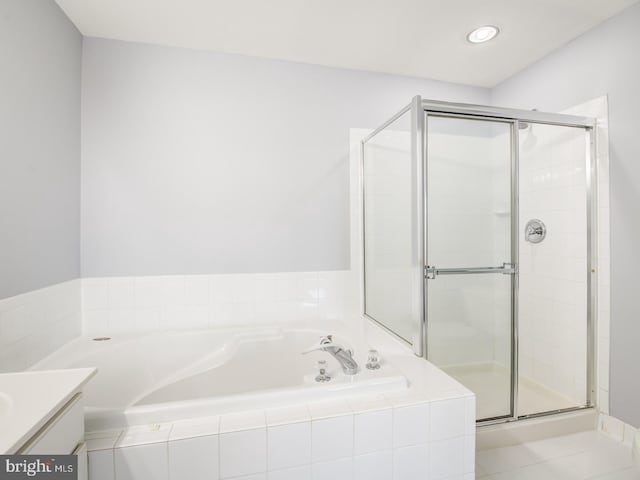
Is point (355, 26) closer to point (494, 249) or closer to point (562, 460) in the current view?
point (494, 249)

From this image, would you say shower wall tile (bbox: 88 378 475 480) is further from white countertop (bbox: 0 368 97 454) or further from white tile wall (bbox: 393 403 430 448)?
white countertop (bbox: 0 368 97 454)

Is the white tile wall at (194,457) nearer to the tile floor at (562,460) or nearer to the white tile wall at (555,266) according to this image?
the tile floor at (562,460)

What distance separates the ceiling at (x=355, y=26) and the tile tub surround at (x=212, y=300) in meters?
1.53

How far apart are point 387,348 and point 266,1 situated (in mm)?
1989

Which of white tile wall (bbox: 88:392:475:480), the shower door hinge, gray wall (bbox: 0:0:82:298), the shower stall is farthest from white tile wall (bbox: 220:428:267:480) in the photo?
gray wall (bbox: 0:0:82:298)

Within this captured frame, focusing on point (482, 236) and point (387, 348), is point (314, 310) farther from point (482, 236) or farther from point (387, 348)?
point (482, 236)

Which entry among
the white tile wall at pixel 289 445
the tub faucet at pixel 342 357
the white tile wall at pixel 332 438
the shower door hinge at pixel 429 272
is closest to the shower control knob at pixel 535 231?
the shower door hinge at pixel 429 272

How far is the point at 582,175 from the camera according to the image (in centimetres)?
200

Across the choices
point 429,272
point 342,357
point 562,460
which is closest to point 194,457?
point 342,357

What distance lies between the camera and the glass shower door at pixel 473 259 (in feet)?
5.77

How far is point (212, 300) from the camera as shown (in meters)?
2.19

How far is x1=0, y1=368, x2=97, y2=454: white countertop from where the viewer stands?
0.70 metres

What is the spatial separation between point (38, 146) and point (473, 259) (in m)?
2.36

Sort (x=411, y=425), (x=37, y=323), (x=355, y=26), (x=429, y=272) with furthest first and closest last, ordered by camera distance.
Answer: (x=355, y=26) → (x=429, y=272) → (x=37, y=323) → (x=411, y=425)
